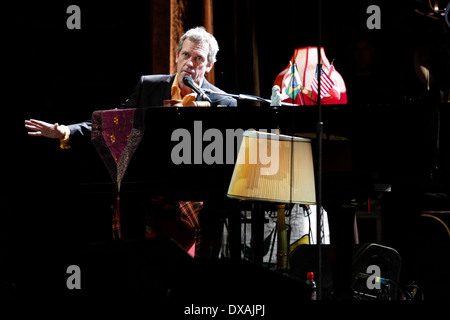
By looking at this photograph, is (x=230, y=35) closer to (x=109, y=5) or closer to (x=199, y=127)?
(x=109, y=5)

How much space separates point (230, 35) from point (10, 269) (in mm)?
2176

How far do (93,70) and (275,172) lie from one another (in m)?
2.35

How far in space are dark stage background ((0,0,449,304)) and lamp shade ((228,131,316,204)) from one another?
99 centimetres

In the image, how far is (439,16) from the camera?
4531 millimetres

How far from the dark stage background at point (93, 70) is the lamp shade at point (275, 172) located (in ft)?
3.26

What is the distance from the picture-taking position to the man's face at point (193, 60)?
3457mm

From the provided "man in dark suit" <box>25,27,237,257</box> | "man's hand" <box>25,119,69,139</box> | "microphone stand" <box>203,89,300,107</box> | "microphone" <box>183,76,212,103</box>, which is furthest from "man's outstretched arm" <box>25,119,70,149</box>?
"microphone stand" <box>203,89,300,107</box>

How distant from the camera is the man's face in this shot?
136 inches

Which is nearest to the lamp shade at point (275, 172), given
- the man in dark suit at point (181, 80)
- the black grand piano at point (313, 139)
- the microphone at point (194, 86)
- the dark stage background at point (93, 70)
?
the black grand piano at point (313, 139)

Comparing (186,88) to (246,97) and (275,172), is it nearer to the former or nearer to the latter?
(246,97)

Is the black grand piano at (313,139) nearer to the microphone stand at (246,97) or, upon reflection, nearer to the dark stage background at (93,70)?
the microphone stand at (246,97)

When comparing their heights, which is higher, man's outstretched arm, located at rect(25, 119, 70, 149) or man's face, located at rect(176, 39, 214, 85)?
man's face, located at rect(176, 39, 214, 85)

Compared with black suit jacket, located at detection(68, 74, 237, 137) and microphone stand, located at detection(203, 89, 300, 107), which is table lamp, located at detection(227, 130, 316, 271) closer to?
microphone stand, located at detection(203, 89, 300, 107)

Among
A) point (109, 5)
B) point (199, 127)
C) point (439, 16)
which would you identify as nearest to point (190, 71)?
point (199, 127)
